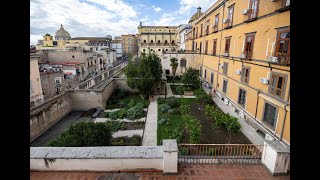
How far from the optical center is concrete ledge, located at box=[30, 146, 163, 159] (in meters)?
4.99

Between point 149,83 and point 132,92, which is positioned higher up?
point 149,83

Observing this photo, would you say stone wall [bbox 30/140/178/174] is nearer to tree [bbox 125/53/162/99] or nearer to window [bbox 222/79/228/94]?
window [bbox 222/79/228/94]

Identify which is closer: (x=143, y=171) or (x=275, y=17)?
(x=143, y=171)

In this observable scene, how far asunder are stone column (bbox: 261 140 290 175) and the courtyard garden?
3948 millimetres

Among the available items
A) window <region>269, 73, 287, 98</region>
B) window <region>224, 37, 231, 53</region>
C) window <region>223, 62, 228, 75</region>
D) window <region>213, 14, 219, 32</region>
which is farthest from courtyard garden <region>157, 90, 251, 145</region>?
window <region>213, 14, 219, 32</region>

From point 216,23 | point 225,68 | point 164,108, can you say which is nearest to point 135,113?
point 164,108

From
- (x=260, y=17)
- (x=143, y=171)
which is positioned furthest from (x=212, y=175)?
(x=260, y=17)

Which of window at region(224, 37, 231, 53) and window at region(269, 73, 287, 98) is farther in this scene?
window at region(224, 37, 231, 53)

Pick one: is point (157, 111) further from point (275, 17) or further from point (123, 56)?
point (123, 56)

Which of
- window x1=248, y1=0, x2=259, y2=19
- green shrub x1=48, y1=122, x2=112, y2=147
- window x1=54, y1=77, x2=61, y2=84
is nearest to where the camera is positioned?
green shrub x1=48, y1=122, x2=112, y2=147

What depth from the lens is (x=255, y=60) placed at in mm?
11156

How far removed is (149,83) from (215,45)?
27.0 ft
